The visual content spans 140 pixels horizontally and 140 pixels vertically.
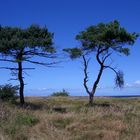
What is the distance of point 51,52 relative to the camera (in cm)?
3494

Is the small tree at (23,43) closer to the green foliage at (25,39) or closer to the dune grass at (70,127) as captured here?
the green foliage at (25,39)

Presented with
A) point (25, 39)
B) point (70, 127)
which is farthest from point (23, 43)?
point (70, 127)

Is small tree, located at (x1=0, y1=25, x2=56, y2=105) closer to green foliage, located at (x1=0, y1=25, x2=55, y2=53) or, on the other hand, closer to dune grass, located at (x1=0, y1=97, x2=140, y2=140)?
green foliage, located at (x1=0, y1=25, x2=55, y2=53)

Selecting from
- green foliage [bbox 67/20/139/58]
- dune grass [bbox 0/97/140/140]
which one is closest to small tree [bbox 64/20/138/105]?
green foliage [bbox 67/20/139/58]

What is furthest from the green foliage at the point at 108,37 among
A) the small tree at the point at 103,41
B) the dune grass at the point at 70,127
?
the dune grass at the point at 70,127

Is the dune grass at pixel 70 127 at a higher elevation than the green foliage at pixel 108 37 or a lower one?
lower

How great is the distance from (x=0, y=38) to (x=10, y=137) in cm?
2402

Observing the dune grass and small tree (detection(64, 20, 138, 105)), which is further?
small tree (detection(64, 20, 138, 105))

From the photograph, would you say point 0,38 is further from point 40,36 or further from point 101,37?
point 101,37

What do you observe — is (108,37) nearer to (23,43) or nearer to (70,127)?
(23,43)

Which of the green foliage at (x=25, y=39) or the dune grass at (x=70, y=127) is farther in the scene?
the green foliage at (x=25, y=39)

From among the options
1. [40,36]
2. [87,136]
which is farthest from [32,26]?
[87,136]

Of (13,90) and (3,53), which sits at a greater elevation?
(3,53)

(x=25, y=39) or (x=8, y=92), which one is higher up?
(x=25, y=39)
